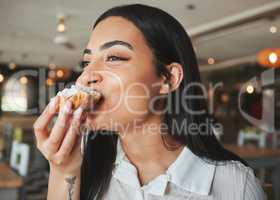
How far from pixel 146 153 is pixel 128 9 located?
29 centimetres

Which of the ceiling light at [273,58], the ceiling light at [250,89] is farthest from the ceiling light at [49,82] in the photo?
the ceiling light at [273,58]

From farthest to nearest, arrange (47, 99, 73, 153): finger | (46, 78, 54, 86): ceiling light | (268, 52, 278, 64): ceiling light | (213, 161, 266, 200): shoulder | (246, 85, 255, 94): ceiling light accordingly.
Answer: (268, 52, 278, 64): ceiling light
(246, 85, 255, 94): ceiling light
(46, 78, 54, 86): ceiling light
(213, 161, 266, 200): shoulder
(47, 99, 73, 153): finger

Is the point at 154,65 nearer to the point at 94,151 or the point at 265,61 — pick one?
the point at 94,151

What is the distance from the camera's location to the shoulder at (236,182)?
666mm

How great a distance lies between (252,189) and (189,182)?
0.13 meters

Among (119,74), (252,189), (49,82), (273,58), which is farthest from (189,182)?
(273,58)

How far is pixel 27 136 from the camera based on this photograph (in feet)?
10.3

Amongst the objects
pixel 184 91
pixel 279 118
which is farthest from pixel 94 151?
pixel 279 118

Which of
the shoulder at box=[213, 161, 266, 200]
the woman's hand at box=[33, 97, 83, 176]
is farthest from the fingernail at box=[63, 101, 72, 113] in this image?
the shoulder at box=[213, 161, 266, 200]

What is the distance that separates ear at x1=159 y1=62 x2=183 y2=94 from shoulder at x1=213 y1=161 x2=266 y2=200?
19cm

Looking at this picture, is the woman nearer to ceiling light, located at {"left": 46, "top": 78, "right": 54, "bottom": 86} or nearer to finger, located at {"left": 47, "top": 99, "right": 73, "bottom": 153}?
finger, located at {"left": 47, "top": 99, "right": 73, "bottom": 153}

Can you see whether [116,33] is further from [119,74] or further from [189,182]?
[189,182]

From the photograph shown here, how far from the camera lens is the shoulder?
666 millimetres

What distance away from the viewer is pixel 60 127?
0.56 meters
